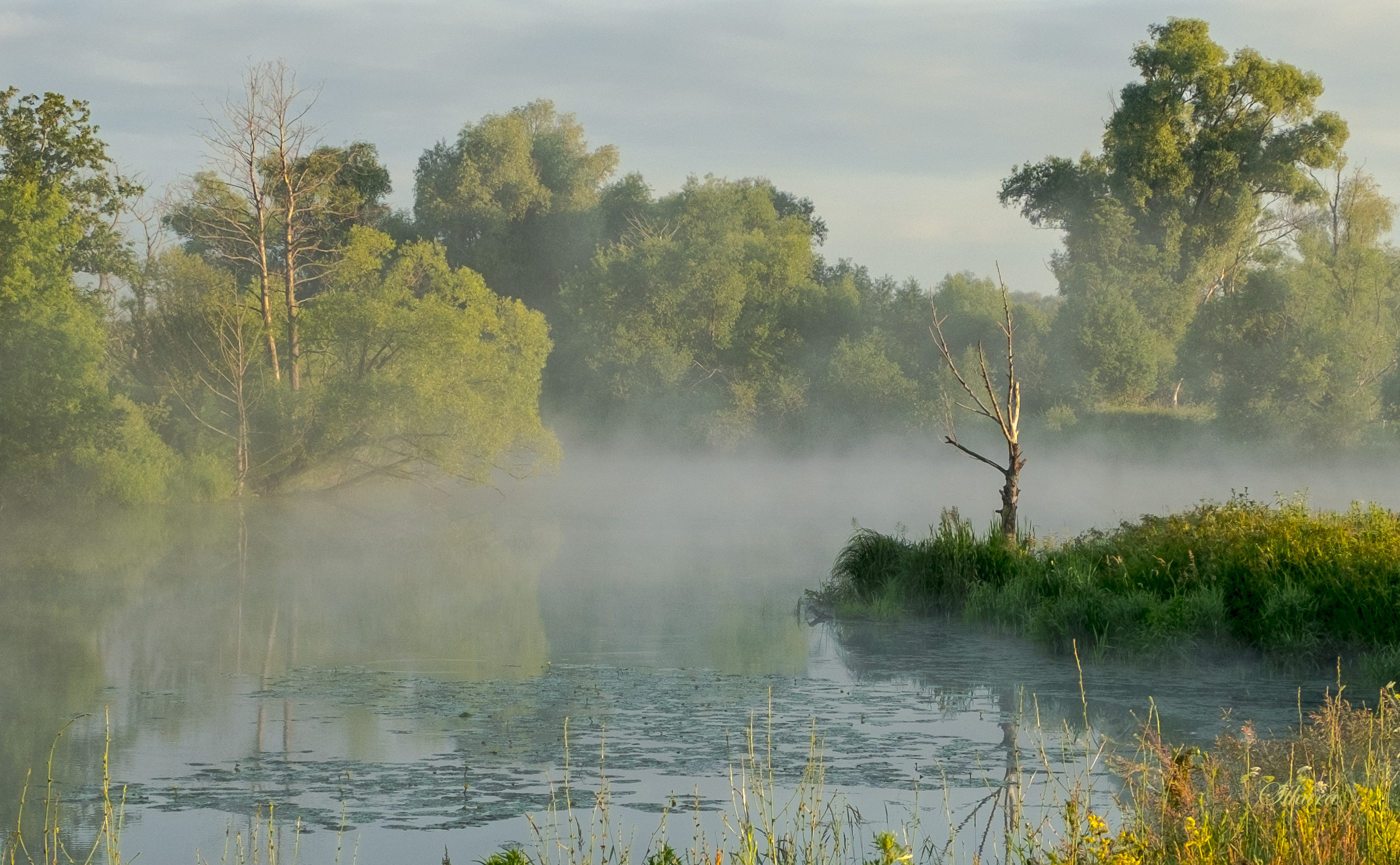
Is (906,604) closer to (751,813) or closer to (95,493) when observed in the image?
(751,813)

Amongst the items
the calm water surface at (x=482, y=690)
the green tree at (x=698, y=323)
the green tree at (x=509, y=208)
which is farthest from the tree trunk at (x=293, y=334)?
the green tree at (x=509, y=208)

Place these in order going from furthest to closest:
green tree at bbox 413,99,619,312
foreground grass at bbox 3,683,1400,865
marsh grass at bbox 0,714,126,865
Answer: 1. green tree at bbox 413,99,619,312
2. marsh grass at bbox 0,714,126,865
3. foreground grass at bbox 3,683,1400,865

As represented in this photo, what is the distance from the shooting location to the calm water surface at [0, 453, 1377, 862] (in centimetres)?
843

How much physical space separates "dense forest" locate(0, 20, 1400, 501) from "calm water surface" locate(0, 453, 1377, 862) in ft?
33.5

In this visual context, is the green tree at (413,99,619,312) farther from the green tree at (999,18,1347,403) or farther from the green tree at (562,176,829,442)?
the green tree at (999,18,1347,403)

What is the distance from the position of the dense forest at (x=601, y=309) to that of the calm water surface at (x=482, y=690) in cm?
1021

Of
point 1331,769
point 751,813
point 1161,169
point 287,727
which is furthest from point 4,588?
point 1161,169

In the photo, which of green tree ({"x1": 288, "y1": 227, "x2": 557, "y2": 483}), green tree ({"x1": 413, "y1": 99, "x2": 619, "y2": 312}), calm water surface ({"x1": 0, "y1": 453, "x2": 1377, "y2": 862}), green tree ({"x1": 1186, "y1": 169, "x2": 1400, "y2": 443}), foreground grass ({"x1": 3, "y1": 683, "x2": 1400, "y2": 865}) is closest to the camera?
foreground grass ({"x1": 3, "y1": 683, "x2": 1400, "y2": 865})

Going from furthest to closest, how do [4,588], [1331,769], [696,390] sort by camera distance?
[696,390] → [4,588] → [1331,769]

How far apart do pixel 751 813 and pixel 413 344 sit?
30.6 metres

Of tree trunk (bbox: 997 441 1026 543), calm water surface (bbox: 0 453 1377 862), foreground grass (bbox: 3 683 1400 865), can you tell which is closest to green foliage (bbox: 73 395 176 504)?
calm water surface (bbox: 0 453 1377 862)

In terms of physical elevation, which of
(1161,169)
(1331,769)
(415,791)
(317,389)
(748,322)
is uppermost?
(1161,169)

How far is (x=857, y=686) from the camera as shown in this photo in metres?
12.2

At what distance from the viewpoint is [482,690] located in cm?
1221
